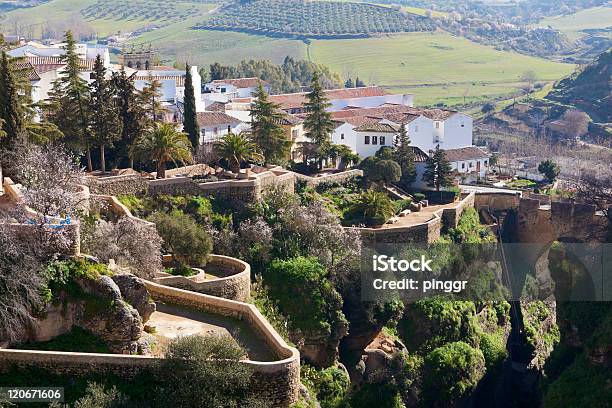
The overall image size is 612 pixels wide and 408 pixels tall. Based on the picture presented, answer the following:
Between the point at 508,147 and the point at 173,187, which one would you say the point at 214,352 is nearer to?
the point at 173,187

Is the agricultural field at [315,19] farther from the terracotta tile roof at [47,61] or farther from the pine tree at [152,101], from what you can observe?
the pine tree at [152,101]

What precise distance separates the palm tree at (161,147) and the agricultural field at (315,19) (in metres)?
111

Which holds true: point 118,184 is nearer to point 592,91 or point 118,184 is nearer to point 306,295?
point 306,295

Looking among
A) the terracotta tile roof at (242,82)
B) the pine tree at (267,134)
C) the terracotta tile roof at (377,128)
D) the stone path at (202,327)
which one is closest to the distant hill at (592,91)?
the terracotta tile roof at (242,82)

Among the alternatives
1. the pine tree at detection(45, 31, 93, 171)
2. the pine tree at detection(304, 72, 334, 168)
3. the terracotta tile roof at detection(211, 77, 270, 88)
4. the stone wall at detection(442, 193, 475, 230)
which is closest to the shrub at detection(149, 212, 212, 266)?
the pine tree at detection(45, 31, 93, 171)

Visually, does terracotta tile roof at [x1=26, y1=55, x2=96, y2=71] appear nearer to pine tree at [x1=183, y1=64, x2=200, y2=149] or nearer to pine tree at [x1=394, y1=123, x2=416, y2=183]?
pine tree at [x1=183, y1=64, x2=200, y2=149]

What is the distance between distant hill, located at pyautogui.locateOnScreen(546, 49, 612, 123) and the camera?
94000 millimetres

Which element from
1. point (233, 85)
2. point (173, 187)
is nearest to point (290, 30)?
point (233, 85)

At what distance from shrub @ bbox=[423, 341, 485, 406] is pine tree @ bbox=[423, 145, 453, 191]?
1375 cm

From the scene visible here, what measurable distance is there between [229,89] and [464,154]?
711 inches

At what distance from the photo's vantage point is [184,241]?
119 ft

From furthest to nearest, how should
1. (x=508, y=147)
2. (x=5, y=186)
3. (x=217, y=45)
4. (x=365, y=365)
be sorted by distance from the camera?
1. (x=217, y=45)
2. (x=508, y=147)
3. (x=365, y=365)
4. (x=5, y=186)

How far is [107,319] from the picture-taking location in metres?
26.6

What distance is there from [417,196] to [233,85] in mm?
23354
